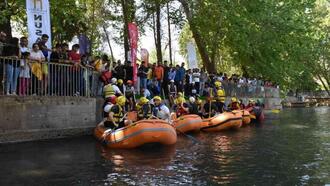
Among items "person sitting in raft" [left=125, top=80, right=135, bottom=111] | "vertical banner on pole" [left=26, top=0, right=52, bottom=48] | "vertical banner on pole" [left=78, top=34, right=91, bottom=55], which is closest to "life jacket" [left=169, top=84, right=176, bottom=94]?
"person sitting in raft" [left=125, top=80, right=135, bottom=111]

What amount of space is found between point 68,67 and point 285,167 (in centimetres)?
865

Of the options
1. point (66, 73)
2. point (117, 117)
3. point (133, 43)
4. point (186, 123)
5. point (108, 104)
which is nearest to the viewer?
point (117, 117)

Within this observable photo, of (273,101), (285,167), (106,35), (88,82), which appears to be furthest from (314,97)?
(285,167)

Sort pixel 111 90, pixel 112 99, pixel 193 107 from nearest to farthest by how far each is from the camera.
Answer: pixel 112 99
pixel 111 90
pixel 193 107

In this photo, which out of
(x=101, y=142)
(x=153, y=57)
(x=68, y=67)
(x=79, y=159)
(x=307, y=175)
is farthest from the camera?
(x=153, y=57)

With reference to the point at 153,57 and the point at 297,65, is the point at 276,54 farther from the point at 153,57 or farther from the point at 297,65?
the point at 153,57

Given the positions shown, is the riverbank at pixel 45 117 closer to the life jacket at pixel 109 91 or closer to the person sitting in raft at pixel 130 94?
the life jacket at pixel 109 91

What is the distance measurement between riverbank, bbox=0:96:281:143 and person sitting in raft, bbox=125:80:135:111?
1477 millimetres

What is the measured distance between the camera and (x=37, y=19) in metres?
15.7

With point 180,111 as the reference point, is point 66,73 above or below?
above

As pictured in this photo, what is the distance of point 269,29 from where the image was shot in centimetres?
3203

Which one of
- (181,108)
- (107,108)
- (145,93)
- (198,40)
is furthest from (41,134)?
(198,40)

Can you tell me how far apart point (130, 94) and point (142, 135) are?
5.69 m

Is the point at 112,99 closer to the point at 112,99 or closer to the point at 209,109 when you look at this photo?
the point at 112,99
